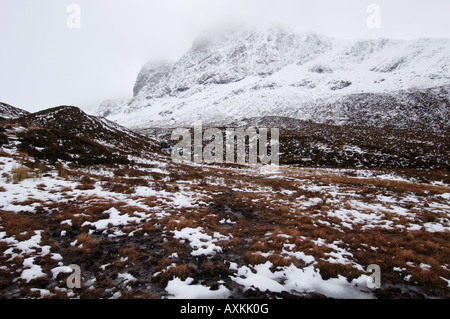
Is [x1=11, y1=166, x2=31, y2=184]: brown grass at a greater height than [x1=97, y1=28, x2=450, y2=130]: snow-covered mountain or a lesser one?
lesser

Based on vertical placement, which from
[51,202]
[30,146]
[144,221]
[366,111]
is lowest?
[144,221]

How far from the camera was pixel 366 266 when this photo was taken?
665cm

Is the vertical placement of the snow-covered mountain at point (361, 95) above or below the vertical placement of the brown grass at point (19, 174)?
above

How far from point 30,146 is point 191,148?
50910mm

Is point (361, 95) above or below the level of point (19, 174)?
above

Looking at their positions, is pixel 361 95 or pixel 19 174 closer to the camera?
pixel 19 174

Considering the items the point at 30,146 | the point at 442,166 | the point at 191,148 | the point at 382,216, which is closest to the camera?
the point at 382,216

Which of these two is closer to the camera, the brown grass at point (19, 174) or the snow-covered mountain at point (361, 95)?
the brown grass at point (19, 174)

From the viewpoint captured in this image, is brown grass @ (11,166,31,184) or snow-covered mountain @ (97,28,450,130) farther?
snow-covered mountain @ (97,28,450,130)

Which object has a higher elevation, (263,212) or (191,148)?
(191,148)
